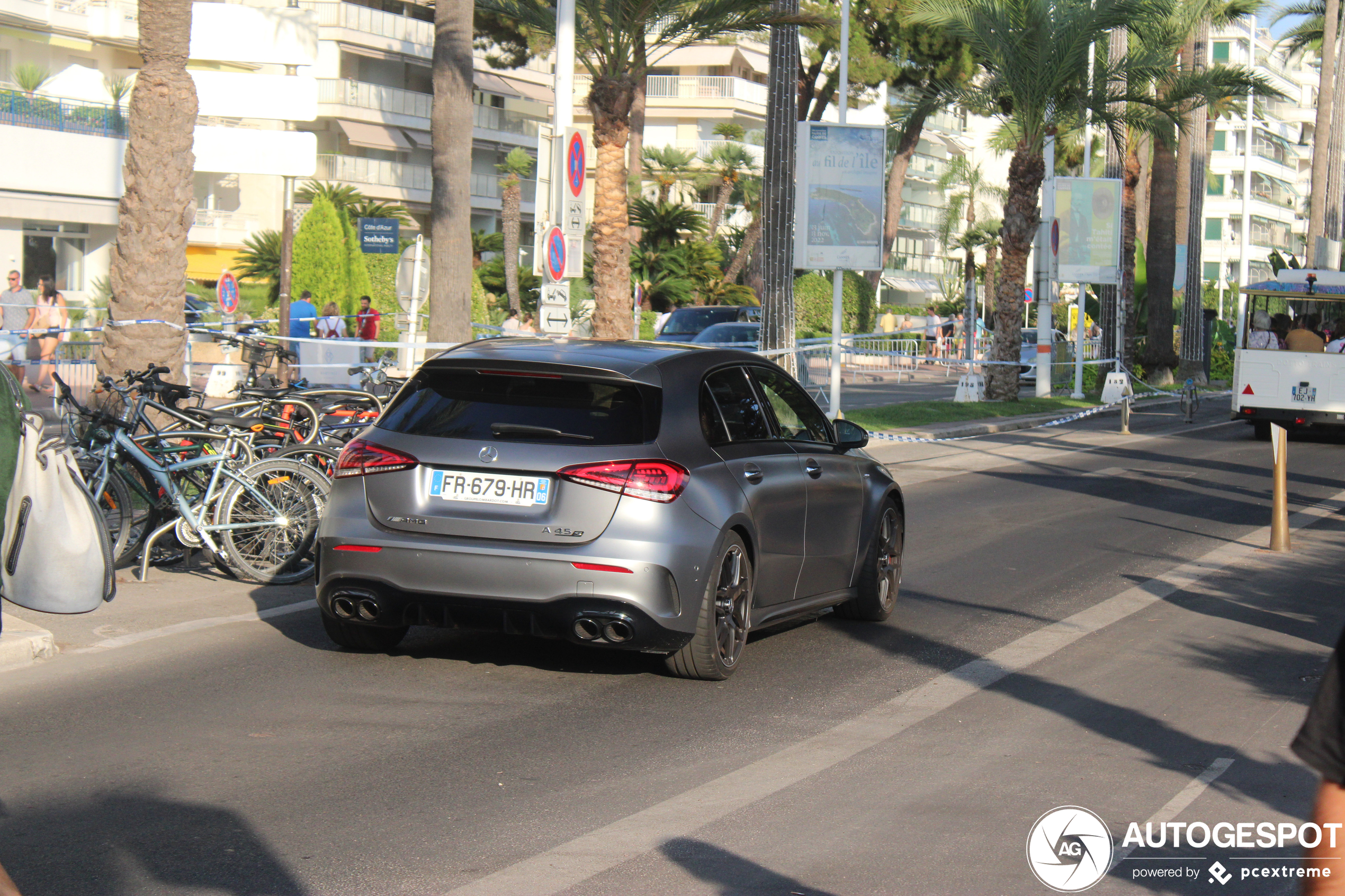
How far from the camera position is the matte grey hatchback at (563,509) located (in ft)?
21.0

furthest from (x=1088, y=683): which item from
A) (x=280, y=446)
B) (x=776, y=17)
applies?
(x=776, y=17)

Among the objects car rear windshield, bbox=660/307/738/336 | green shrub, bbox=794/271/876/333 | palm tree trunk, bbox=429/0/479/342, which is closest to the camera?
palm tree trunk, bbox=429/0/479/342

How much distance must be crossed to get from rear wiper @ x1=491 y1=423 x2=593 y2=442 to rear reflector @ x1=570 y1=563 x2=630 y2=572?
1.92 feet

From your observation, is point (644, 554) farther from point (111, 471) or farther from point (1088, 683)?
point (111, 471)

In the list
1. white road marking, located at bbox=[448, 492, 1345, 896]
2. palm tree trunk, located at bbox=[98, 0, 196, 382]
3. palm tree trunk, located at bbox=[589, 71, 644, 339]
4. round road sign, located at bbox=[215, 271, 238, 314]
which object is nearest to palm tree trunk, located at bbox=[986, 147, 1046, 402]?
palm tree trunk, located at bbox=[589, 71, 644, 339]

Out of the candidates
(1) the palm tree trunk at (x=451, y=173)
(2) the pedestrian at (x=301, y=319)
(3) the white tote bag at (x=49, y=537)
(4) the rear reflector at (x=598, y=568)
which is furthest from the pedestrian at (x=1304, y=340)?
(3) the white tote bag at (x=49, y=537)

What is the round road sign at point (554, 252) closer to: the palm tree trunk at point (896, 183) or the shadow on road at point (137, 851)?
the shadow on road at point (137, 851)

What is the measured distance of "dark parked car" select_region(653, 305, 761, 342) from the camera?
3631 cm

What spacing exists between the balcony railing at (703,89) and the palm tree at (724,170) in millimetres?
6703

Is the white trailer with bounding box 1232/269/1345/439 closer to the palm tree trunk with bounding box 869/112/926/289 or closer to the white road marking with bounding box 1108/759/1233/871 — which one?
the white road marking with bounding box 1108/759/1233/871

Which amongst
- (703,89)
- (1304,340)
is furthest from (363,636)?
(703,89)

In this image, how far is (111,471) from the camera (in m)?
8.91

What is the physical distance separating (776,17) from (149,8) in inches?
395

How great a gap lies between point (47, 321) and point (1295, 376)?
20.4 m
